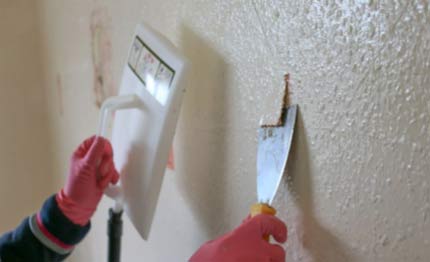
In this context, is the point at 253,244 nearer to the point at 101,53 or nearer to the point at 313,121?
the point at 313,121

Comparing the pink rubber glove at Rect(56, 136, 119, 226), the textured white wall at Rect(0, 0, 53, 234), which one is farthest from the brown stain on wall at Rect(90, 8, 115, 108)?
the textured white wall at Rect(0, 0, 53, 234)

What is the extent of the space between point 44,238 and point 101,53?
374 mm

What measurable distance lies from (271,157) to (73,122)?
0.79 m

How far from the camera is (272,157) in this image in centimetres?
47

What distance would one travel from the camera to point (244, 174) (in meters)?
0.54

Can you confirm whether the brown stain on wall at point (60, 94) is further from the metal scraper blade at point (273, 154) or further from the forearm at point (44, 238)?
the metal scraper blade at point (273, 154)

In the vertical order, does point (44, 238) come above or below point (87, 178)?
below

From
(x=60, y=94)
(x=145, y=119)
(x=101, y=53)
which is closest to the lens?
(x=145, y=119)

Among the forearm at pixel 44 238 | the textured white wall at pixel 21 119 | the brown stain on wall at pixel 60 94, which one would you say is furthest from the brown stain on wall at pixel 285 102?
the textured white wall at pixel 21 119

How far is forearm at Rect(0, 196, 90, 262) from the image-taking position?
701mm

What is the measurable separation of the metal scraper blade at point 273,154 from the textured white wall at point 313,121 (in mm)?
10

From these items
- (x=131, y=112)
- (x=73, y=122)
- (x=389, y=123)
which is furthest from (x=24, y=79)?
(x=389, y=123)

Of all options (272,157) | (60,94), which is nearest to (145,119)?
(272,157)

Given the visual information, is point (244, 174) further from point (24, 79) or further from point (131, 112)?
point (24, 79)
